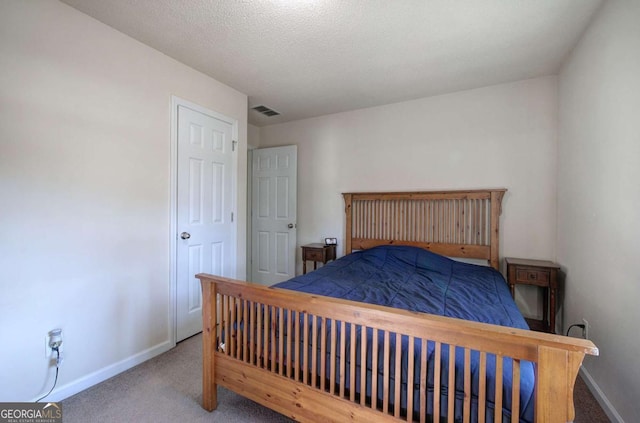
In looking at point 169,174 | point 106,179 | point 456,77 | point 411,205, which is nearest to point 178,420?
point 106,179

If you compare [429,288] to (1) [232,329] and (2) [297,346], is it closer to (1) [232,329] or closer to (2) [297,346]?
(2) [297,346]

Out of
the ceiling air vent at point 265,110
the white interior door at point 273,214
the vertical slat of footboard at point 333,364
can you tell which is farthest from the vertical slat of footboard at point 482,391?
the ceiling air vent at point 265,110

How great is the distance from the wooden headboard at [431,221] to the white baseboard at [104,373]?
2.21m

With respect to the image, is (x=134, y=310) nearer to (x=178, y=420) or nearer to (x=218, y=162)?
(x=178, y=420)

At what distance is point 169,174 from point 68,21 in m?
1.12

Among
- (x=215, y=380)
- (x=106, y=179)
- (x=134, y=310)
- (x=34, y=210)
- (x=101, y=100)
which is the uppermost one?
(x=101, y=100)

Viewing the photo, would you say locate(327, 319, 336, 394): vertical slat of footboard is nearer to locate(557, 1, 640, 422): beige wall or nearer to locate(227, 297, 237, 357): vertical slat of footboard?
locate(227, 297, 237, 357): vertical slat of footboard

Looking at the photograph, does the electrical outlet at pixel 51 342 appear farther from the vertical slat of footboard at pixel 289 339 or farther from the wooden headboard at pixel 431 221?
the wooden headboard at pixel 431 221

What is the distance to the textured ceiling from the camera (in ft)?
5.58

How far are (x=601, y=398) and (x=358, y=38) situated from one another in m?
2.86

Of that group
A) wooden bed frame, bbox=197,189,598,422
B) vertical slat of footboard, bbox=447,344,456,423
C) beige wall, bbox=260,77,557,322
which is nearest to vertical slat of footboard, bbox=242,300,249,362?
wooden bed frame, bbox=197,189,598,422

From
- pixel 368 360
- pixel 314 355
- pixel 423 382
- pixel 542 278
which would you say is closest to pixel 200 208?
pixel 314 355

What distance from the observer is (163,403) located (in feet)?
5.39

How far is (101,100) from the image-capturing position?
6.11ft
